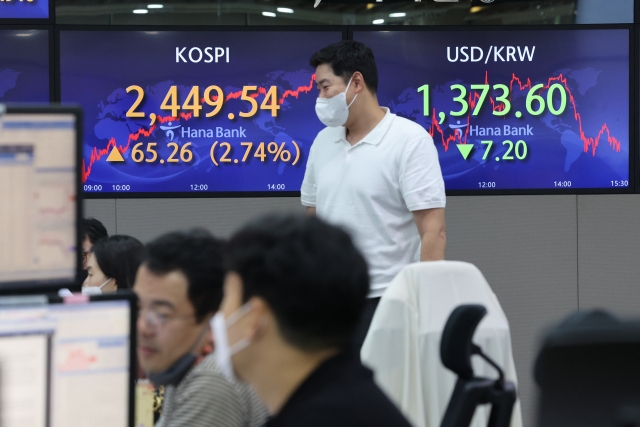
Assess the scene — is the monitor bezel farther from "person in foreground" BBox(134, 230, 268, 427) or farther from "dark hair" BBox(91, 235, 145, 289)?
"dark hair" BBox(91, 235, 145, 289)

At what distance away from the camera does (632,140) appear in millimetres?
3717

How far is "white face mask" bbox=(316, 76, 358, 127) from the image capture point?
2814mm

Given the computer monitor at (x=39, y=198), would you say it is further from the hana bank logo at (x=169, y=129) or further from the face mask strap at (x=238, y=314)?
the hana bank logo at (x=169, y=129)

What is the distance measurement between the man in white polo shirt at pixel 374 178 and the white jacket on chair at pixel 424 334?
1.75 ft

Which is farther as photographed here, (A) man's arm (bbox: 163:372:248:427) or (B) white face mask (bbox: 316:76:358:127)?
(B) white face mask (bbox: 316:76:358:127)

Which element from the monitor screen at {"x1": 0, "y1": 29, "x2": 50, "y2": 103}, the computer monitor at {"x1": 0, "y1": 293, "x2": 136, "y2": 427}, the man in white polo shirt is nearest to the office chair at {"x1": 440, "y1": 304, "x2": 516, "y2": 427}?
the computer monitor at {"x1": 0, "y1": 293, "x2": 136, "y2": 427}

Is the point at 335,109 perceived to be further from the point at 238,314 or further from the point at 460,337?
the point at 238,314

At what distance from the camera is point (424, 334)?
79.2 inches

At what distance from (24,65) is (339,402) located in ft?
9.80

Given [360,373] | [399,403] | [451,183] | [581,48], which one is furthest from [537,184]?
[360,373]

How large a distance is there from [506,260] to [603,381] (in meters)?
2.99

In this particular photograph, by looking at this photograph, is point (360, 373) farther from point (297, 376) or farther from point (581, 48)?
point (581, 48)

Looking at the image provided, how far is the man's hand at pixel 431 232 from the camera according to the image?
104 inches

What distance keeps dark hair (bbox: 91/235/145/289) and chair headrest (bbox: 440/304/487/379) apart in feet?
4.29
